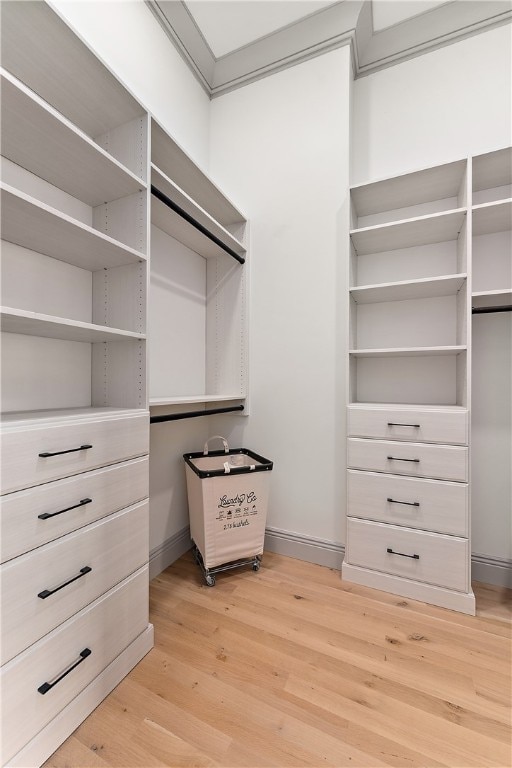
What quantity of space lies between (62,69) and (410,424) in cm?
188

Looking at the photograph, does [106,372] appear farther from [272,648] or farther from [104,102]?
[272,648]

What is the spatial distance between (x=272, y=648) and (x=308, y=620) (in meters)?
0.22

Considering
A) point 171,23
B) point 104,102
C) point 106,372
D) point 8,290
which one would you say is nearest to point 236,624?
point 106,372

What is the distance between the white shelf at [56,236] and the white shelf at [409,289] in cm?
114

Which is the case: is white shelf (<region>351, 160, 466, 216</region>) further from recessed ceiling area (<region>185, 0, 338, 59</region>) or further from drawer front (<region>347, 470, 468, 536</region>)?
drawer front (<region>347, 470, 468, 536</region>)

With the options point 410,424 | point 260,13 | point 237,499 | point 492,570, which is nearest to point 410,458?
point 410,424

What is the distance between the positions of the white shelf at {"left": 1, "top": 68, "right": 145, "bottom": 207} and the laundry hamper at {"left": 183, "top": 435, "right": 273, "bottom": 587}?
125 cm

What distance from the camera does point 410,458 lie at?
62.5 inches

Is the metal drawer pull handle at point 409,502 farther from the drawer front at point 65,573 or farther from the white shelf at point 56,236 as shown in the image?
the white shelf at point 56,236

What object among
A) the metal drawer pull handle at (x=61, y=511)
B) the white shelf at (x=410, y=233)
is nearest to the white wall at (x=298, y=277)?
the white shelf at (x=410, y=233)

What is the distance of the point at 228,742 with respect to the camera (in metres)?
0.94

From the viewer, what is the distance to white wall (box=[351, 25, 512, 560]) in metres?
1.71

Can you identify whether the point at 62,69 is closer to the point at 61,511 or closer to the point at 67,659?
the point at 61,511

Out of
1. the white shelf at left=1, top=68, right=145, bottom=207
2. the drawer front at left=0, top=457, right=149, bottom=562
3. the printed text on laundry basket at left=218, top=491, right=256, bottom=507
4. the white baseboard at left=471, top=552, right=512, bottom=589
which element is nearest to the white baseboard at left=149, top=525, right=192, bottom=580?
the printed text on laundry basket at left=218, top=491, right=256, bottom=507
